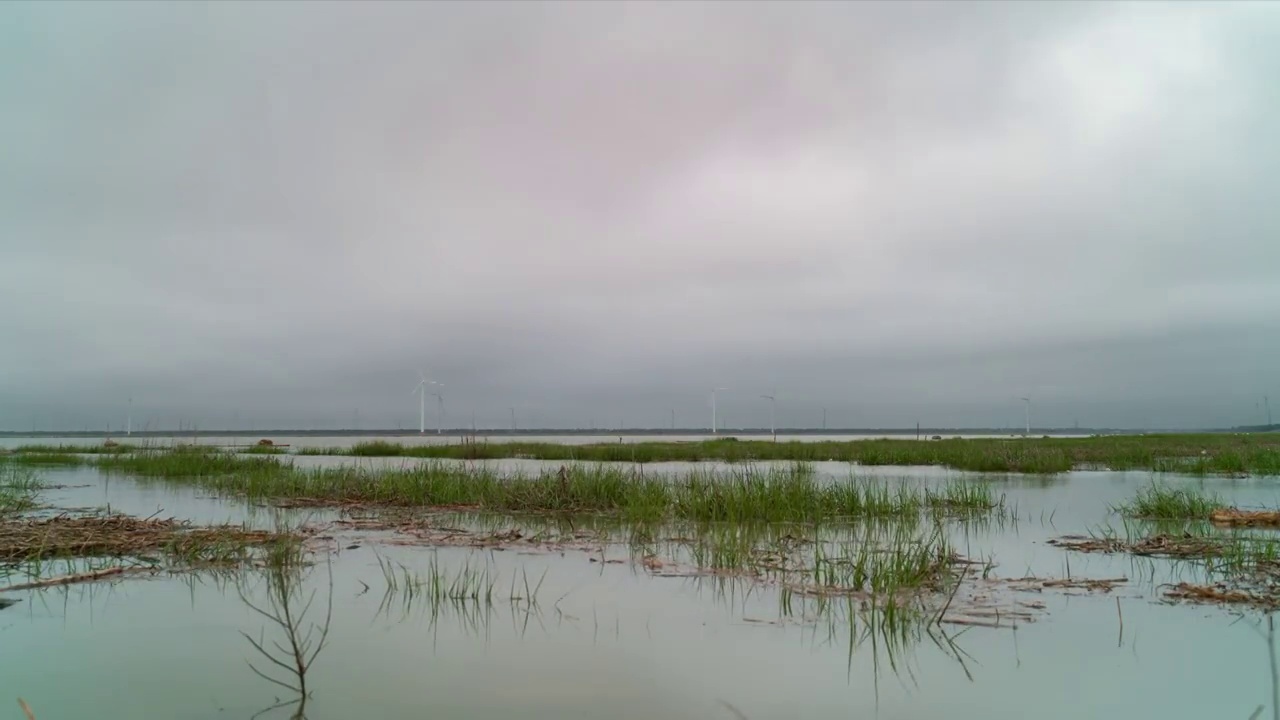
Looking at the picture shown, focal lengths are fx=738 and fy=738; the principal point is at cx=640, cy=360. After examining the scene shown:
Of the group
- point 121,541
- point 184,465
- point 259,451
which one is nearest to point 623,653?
point 121,541

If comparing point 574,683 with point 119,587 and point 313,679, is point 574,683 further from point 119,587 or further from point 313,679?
point 119,587

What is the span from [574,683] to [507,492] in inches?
390

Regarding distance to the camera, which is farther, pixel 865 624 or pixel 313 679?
pixel 865 624

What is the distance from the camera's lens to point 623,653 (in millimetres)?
5090

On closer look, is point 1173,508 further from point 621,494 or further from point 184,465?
point 184,465

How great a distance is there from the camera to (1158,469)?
25.1m

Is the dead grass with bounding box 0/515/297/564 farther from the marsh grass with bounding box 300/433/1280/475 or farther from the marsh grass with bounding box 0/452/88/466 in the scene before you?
the marsh grass with bounding box 0/452/88/466

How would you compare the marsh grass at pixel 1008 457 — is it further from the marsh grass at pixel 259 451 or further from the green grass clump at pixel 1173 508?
the green grass clump at pixel 1173 508

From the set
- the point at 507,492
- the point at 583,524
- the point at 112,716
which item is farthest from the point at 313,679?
the point at 507,492

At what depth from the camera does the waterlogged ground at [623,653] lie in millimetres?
4152

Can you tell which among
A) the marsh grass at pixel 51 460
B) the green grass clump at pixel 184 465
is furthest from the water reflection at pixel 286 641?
the marsh grass at pixel 51 460

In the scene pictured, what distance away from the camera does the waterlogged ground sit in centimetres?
415

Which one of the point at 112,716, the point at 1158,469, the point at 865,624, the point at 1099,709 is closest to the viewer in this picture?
the point at 112,716

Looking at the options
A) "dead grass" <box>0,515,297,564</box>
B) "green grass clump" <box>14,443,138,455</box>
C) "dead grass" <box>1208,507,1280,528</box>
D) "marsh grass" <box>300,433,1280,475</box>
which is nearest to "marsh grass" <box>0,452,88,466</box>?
"green grass clump" <box>14,443,138,455</box>
